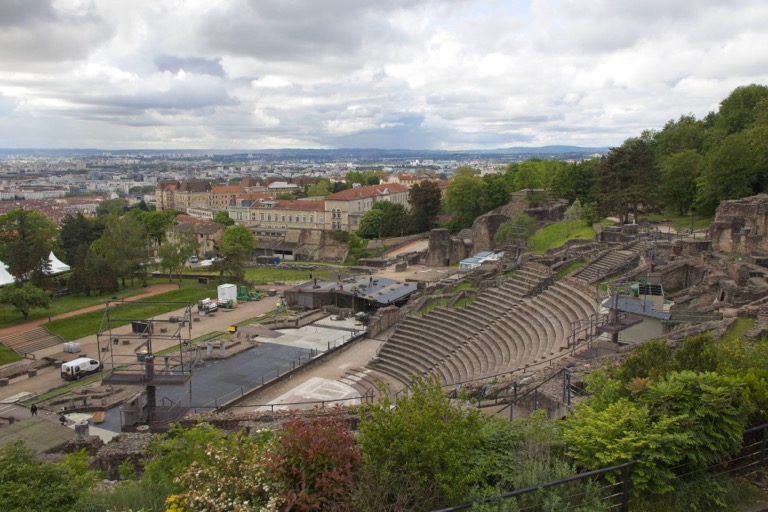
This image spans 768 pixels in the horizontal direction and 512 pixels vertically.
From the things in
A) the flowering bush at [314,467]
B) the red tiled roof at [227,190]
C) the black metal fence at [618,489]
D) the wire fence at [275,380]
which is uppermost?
the red tiled roof at [227,190]

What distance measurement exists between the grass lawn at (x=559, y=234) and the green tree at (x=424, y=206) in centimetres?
2604

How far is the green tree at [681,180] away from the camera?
4941cm

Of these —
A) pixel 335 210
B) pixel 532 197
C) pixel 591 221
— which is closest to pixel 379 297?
pixel 591 221

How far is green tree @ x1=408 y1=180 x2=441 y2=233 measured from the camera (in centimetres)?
8075

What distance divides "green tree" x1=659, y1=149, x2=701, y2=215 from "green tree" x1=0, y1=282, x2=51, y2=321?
5131 centimetres

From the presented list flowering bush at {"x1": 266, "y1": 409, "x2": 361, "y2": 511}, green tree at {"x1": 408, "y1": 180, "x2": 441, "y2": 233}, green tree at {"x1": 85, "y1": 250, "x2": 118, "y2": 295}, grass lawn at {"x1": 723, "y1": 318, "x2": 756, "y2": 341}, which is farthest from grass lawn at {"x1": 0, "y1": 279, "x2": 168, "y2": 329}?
grass lawn at {"x1": 723, "y1": 318, "x2": 756, "y2": 341}

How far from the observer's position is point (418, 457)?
23.6 feet

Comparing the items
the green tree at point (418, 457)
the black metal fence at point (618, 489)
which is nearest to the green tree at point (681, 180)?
the black metal fence at point (618, 489)

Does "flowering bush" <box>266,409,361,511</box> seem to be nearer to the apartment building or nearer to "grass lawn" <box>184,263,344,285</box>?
"grass lawn" <box>184,263,344,285</box>

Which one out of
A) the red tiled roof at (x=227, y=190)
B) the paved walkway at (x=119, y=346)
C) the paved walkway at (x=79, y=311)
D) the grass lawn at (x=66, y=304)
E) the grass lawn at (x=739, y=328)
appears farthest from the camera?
the red tiled roof at (x=227, y=190)

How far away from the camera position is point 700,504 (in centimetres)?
764

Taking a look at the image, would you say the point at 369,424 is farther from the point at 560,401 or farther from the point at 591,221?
the point at 591,221

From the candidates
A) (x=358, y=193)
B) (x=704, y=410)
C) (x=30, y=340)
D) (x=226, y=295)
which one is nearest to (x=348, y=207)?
(x=358, y=193)

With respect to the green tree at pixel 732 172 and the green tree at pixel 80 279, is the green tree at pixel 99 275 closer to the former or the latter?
the green tree at pixel 80 279
